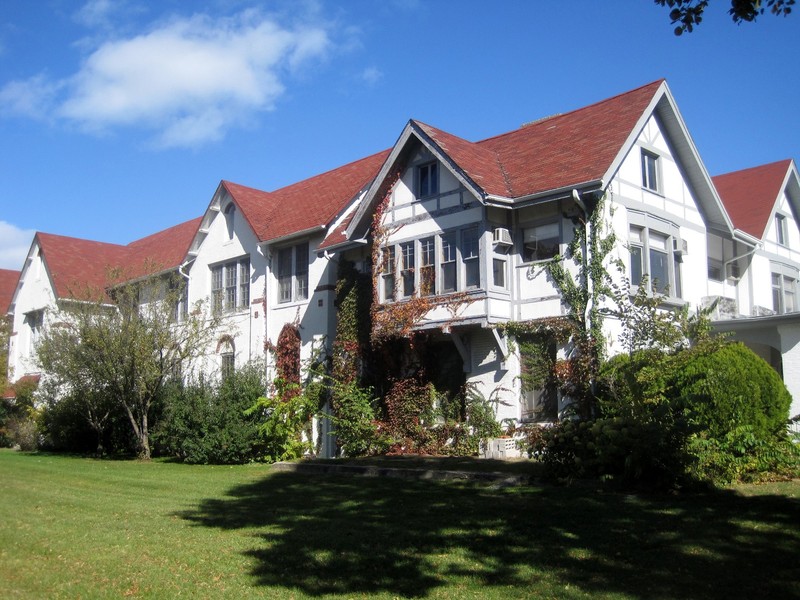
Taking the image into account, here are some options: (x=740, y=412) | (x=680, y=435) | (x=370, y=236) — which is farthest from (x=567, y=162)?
(x=680, y=435)

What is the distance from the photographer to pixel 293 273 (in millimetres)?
26906

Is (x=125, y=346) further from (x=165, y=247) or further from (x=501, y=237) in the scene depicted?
(x=165, y=247)

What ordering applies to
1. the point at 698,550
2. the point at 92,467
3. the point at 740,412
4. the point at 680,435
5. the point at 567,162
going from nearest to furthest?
1. the point at 698,550
2. the point at 680,435
3. the point at 740,412
4. the point at 567,162
5. the point at 92,467

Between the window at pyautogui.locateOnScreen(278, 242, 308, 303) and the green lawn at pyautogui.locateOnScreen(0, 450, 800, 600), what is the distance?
12.3 m

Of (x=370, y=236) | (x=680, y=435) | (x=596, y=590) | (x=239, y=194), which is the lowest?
(x=596, y=590)

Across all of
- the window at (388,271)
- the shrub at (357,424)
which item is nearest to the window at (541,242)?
the window at (388,271)

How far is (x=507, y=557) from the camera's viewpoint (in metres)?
9.18

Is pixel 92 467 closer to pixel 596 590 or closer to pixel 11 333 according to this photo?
pixel 596 590

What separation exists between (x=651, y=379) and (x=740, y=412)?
1739mm

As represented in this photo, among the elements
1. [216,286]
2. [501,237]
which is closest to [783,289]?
[501,237]

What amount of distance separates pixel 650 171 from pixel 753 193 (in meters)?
9.05

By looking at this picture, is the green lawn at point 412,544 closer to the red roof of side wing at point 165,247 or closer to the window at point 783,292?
the window at point 783,292

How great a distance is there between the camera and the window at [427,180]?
21547 mm

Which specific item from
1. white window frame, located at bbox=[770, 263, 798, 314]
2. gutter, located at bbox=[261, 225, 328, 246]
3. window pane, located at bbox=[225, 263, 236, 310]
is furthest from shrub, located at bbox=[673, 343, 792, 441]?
window pane, located at bbox=[225, 263, 236, 310]
